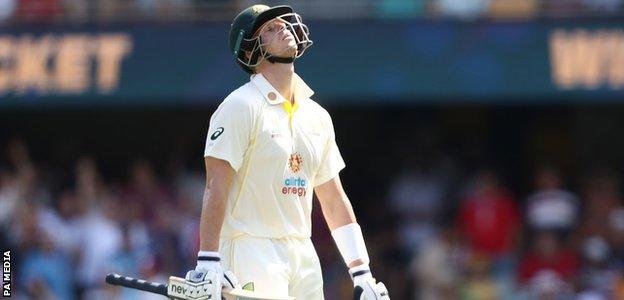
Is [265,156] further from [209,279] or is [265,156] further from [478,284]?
[478,284]

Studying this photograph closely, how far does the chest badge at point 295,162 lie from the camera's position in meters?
7.15

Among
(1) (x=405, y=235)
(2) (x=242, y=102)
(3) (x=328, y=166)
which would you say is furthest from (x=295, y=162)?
(1) (x=405, y=235)

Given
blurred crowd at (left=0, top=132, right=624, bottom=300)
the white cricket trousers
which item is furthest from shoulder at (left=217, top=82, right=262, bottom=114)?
blurred crowd at (left=0, top=132, right=624, bottom=300)

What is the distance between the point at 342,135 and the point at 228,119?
26.9ft

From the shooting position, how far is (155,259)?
488 inches

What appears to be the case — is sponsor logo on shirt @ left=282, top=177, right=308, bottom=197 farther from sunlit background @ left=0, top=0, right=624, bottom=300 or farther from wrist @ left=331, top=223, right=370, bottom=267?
sunlit background @ left=0, top=0, right=624, bottom=300

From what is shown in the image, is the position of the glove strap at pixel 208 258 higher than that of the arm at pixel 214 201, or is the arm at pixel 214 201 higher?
the arm at pixel 214 201

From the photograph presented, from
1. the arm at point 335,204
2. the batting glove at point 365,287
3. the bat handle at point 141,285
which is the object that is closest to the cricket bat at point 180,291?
the bat handle at point 141,285

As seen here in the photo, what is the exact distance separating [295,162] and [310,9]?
21.5 ft

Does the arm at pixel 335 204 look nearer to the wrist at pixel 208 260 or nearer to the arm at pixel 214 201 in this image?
the arm at pixel 214 201

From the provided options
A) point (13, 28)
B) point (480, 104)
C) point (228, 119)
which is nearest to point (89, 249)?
point (13, 28)

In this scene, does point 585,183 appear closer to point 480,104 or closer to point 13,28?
point 480,104

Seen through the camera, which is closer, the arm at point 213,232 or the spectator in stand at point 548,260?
the arm at point 213,232

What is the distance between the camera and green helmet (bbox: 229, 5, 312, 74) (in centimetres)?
721
